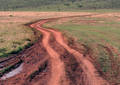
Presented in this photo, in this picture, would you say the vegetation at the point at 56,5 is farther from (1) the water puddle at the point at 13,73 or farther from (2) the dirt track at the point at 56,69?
(1) the water puddle at the point at 13,73

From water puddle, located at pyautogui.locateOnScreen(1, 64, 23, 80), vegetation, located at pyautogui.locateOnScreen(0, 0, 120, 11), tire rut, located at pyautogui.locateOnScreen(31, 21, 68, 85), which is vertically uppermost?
vegetation, located at pyautogui.locateOnScreen(0, 0, 120, 11)

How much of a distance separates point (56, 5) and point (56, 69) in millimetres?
141375

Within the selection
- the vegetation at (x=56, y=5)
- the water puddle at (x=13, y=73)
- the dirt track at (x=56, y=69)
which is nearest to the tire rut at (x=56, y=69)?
the dirt track at (x=56, y=69)

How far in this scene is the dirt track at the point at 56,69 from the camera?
13.0m

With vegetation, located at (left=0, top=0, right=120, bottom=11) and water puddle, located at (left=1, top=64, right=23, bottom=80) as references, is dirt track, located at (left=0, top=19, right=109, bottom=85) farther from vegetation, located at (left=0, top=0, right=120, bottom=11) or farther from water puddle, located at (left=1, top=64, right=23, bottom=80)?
vegetation, located at (left=0, top=0, right=120, bottom=11)

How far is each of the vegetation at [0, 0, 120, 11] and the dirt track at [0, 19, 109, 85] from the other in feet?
392

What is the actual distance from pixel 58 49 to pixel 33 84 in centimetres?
821

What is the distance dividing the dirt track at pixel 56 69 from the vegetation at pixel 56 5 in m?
119

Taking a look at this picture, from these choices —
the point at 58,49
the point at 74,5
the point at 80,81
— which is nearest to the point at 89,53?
the point at 58,49

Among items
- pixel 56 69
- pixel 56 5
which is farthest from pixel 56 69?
pixel 56 5

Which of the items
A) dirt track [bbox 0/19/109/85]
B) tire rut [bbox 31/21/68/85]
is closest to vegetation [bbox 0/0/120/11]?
dirt track [bbox 0/19/109/85]

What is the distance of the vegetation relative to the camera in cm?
14412

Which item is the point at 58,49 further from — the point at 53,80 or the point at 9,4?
the point at 9,4

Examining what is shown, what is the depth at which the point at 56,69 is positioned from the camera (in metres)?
14.7
